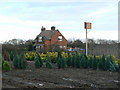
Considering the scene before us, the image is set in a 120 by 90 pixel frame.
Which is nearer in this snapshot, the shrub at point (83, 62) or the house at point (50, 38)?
the shrub at point (83, 62)

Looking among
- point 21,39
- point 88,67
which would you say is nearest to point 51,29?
point 21,39

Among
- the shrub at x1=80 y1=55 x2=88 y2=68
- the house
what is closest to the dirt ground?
the shrub at x1=80 y1=55 x2=88 y2=68

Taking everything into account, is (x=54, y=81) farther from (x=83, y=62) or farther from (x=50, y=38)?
(x=50, y=38)

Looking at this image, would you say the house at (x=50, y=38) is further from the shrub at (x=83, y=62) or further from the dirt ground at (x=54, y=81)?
the dirt ground at (x=54, y=81)

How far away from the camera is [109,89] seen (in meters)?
4.88

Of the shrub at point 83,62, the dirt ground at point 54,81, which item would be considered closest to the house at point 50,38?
the shrub at point 83,62

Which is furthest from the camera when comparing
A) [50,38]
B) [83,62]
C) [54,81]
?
[50,38]

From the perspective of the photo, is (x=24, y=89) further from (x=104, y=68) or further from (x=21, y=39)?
(x=21, y=39)

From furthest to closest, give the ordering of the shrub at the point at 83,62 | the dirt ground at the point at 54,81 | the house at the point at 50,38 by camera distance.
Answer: the house at the point at 50,38, the shrub at the point at 83,62, the dirt ground at the point at 54,81

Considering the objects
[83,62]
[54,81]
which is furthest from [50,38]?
[54,81]

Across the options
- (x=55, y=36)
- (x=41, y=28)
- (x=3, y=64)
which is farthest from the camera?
(x=41, y=28)

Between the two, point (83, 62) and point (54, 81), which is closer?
point (54, 81)

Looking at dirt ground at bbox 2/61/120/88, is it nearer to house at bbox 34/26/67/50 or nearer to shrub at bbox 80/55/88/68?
shrub at bbox 80/55/88/68

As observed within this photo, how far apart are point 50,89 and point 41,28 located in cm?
3161
